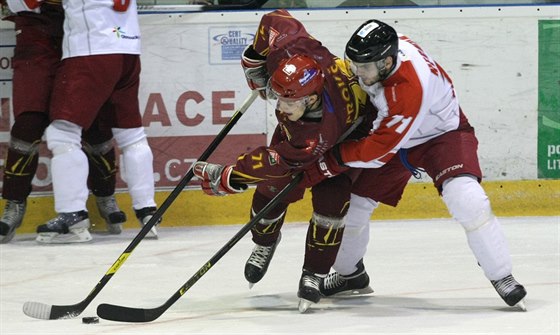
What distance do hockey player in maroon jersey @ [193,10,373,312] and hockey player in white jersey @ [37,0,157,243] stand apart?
1331 mm

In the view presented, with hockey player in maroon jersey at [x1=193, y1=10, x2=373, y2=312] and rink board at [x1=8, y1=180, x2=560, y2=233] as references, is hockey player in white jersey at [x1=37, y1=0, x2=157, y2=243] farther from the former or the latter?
hockey player in maroon jersey at [x1=193, y1=10, x2=373, y2=312]

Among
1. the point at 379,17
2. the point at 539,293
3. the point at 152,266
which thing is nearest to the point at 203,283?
the point at 152,266

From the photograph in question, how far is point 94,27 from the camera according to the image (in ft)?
19.5

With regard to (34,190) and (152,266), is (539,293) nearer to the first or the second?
(152,266)

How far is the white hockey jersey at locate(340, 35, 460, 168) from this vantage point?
4238 mm

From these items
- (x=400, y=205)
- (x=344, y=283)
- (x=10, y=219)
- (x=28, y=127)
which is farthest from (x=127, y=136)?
(x=344, y=283)

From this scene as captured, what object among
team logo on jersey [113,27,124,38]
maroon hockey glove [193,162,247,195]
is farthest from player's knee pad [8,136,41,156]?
maroon hockey glove [193,162,247,195]

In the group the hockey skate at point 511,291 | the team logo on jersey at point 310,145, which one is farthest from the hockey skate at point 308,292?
the hockey skate at point 511,291

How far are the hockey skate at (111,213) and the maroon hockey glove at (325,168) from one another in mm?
2012

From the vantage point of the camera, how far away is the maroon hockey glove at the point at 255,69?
4.79 metres

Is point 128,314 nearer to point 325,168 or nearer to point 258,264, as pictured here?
point 258,264

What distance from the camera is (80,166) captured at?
5961 millimetres

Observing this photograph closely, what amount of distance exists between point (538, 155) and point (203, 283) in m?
2.19

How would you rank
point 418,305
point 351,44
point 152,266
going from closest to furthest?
point 351,44
point 418,305
point 152,266
